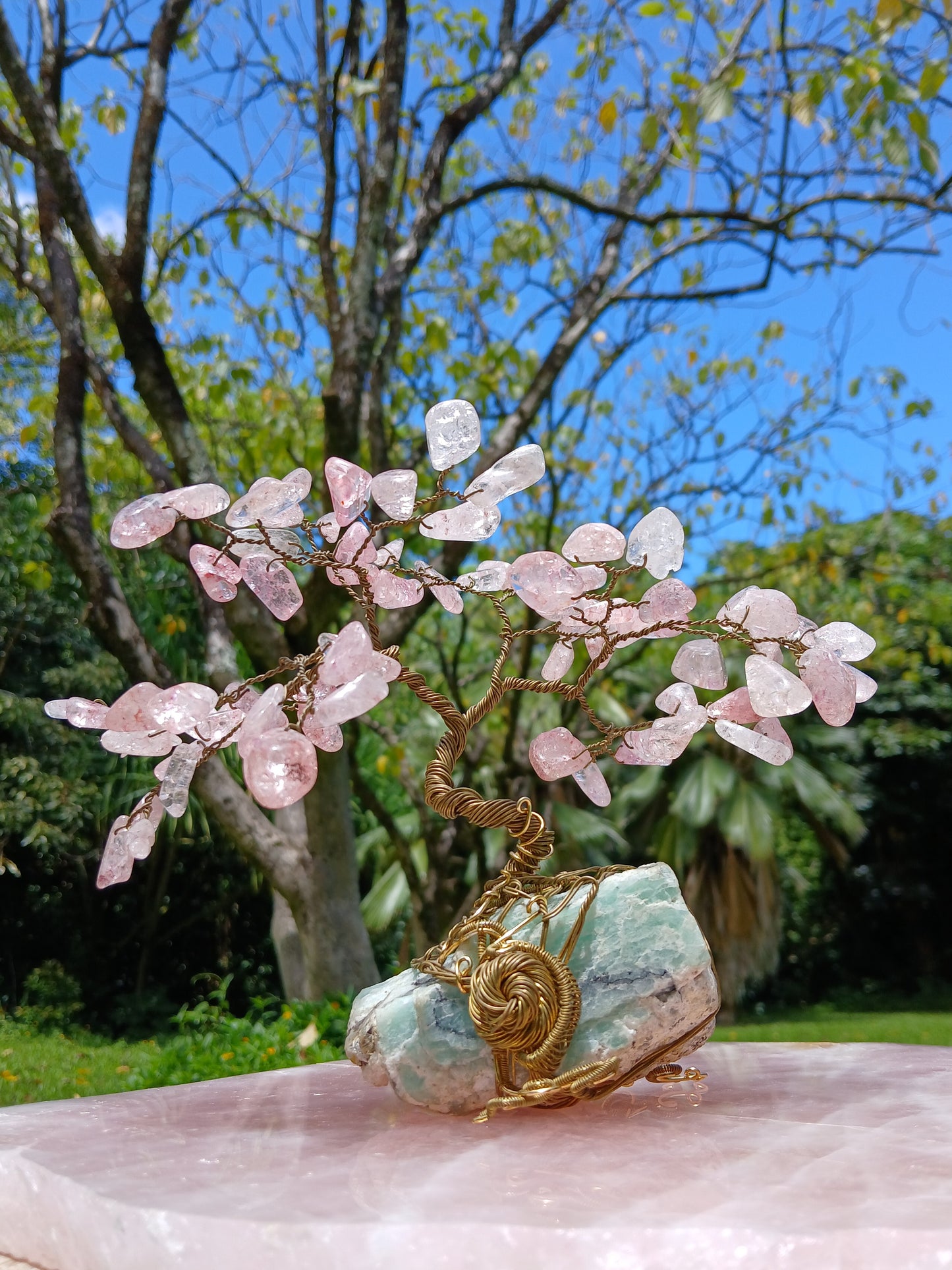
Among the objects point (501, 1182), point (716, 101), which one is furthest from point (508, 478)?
point (716, 101)

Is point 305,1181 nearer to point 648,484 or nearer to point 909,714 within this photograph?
point 648,484

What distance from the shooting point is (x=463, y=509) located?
1946 millimetres

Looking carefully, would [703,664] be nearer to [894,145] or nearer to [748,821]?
[894,145]

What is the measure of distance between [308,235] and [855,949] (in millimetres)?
11468

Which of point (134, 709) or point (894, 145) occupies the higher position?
point (894, 145)

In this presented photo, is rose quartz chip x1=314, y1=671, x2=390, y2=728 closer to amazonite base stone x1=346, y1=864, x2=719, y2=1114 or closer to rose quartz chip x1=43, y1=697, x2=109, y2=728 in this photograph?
rose quartz chip x1=43, y1=697, x2=109, y2=728

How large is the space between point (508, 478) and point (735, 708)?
626mm

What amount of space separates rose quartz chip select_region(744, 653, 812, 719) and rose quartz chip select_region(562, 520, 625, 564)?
0.32 meters

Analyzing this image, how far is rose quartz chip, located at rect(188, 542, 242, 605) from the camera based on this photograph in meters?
2.00

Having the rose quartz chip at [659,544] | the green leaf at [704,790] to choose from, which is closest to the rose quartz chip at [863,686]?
the rose quartz chip at [659,544]

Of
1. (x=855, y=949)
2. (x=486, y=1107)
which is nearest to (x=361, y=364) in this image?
(x=486, y=1107)

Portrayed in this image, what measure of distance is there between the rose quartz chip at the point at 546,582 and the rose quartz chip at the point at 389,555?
24 centimetres

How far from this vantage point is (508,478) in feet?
6.34

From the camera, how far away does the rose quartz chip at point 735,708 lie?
81.3 inches
